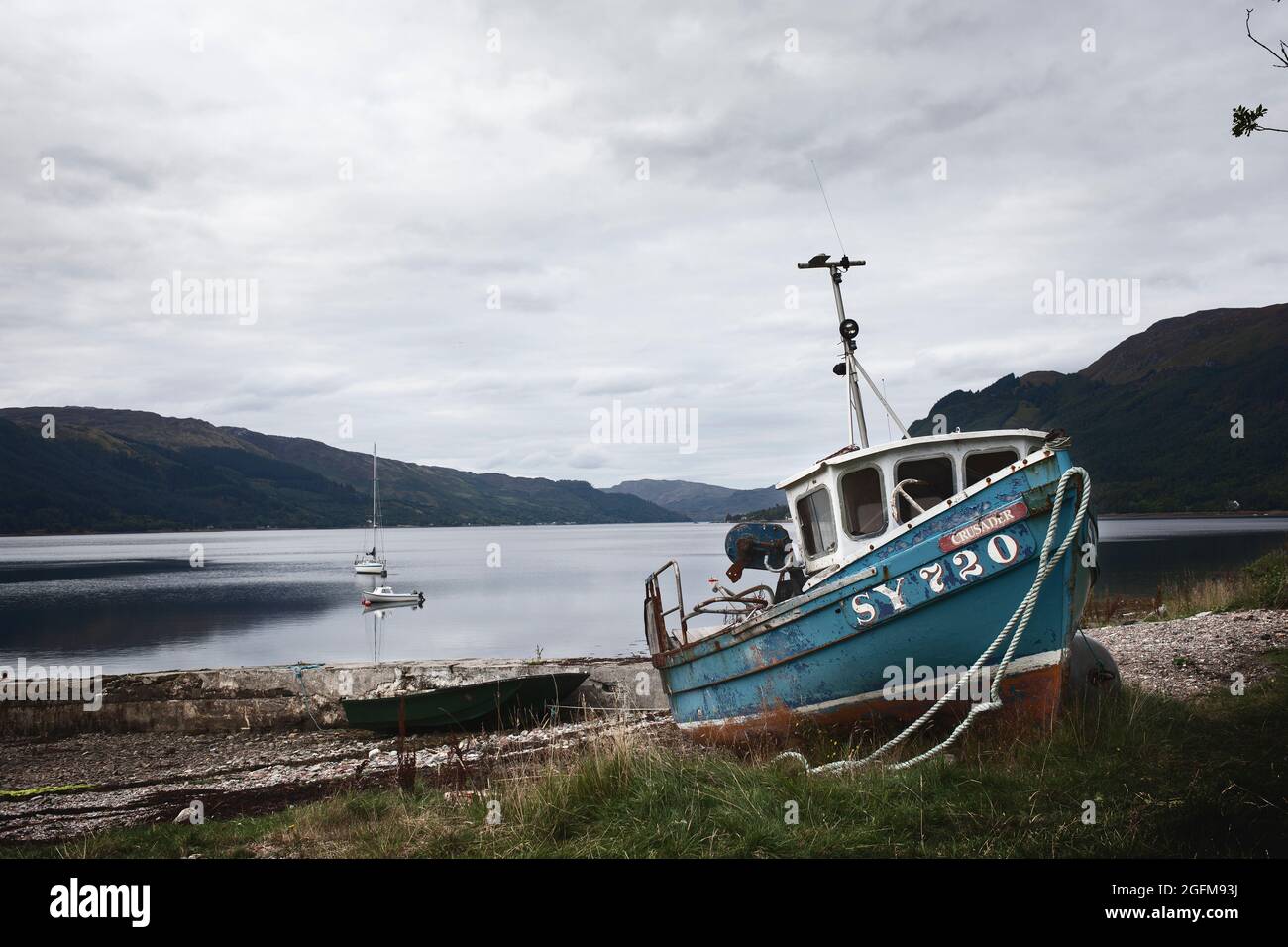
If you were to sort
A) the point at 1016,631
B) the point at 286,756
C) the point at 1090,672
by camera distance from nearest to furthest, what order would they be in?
the point at 1016,631 < the point at 1090,672 < the point at 286,756

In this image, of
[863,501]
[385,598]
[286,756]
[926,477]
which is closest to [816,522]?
[863,501]

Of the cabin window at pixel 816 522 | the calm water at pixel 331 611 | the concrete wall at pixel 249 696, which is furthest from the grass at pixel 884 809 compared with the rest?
the calm water at pixel 331 611

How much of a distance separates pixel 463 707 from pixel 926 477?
834 cm

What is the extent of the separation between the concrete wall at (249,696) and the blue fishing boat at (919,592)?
248 inches

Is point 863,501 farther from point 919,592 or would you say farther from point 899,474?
point 919,592

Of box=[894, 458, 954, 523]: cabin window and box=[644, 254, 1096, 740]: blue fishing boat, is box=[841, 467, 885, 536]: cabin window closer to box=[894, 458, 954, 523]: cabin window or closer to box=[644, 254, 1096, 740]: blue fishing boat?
box=[644, 254, 1096, 740]: blue fishing boat

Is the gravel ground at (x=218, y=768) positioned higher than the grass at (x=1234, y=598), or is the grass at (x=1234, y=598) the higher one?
the grass at (x=1234, y=598)

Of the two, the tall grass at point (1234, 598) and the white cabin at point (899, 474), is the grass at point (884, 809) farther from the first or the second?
the tall grass at point (1234, 598)

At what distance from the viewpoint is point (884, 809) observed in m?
5.32

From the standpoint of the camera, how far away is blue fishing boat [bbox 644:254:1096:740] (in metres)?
6.90

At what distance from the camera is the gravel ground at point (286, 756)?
9312mm

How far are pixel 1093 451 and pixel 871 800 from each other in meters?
173
